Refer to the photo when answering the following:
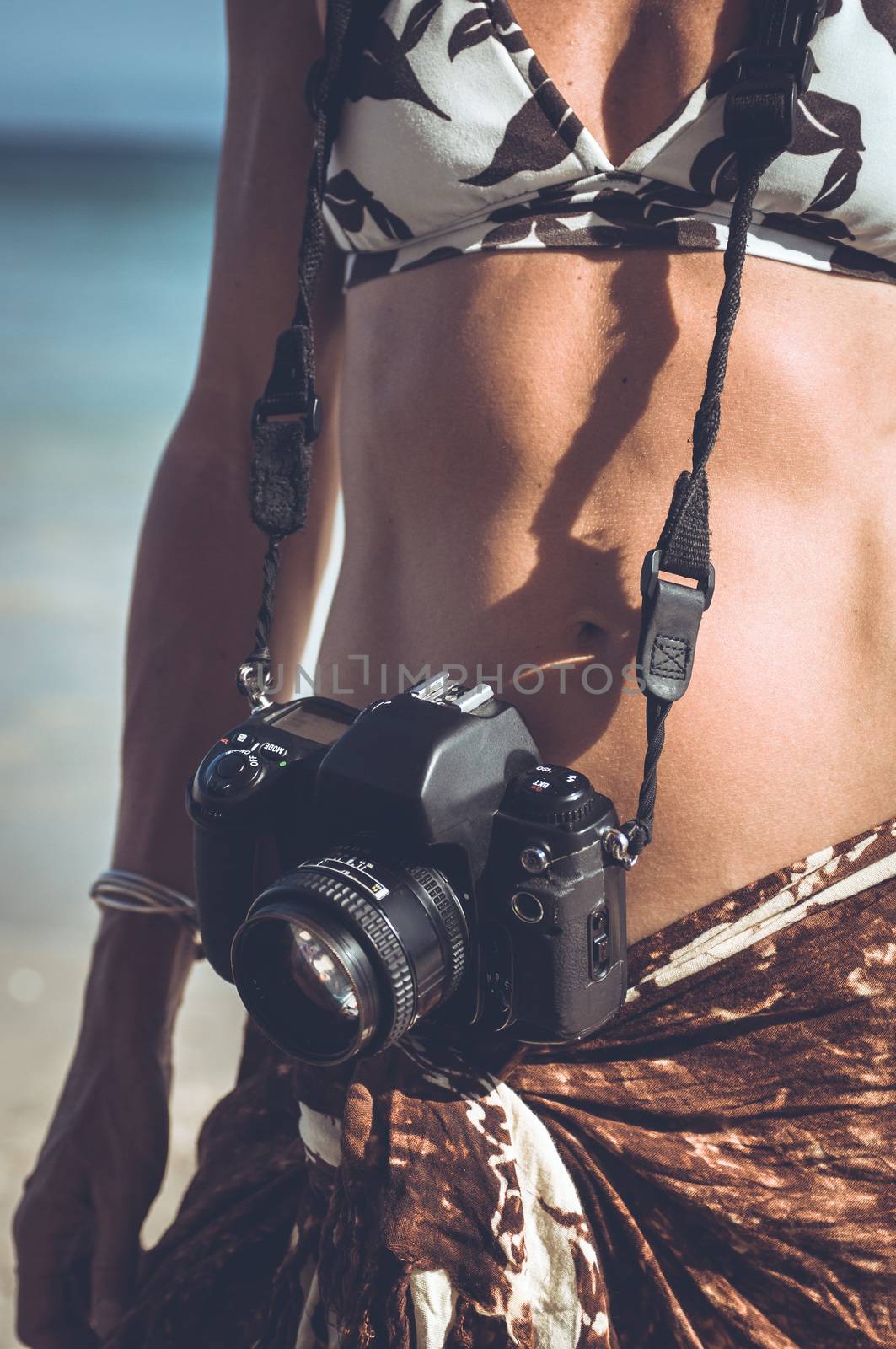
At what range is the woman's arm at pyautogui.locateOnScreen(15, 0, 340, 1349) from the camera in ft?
3.34

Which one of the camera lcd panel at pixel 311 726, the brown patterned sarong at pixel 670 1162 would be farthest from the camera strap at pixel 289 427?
the brown patterned sarong at pixel 670 1162

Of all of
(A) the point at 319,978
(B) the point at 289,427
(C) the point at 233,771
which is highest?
(B) the point at 289,427

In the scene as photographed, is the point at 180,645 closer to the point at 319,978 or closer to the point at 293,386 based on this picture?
the point at 293,386

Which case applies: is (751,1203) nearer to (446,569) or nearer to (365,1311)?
(365,1311)

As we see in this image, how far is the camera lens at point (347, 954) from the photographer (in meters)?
0.68

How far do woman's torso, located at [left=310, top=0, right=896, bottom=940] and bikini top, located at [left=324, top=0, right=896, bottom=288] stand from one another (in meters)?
0.02

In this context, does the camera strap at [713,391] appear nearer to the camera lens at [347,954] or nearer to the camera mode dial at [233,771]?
the camera lens at [347,954]

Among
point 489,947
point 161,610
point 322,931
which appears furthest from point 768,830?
point 161,610

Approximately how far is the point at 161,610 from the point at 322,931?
1.75 feet

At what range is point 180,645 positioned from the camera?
3.64 feet

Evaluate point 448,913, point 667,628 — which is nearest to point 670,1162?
point 448,913

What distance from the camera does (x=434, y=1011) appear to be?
78 centimetres

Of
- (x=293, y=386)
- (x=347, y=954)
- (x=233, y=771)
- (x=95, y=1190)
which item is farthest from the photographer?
(x=95, y=1190)

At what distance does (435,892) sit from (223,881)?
0.17m
